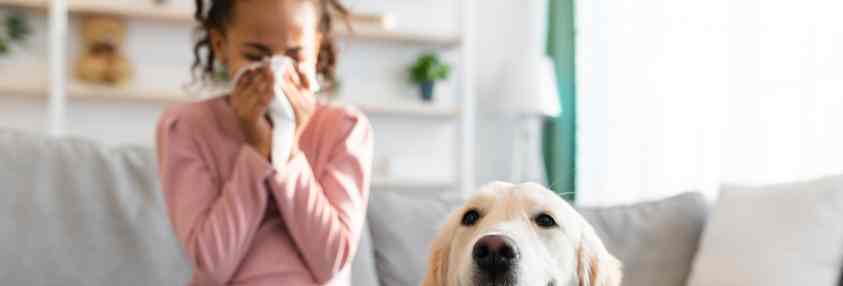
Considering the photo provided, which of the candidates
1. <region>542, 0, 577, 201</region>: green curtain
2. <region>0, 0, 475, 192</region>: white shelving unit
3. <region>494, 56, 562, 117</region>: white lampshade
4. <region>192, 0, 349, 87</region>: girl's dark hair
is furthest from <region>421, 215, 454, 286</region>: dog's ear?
<region>542, 0, 577, 201</region>: green curtain

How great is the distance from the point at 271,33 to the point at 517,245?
1.84ft

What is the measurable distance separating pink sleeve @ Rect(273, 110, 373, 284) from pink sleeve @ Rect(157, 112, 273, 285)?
5 centimetres

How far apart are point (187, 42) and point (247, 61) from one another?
9.59ft

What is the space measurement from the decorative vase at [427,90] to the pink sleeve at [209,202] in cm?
290

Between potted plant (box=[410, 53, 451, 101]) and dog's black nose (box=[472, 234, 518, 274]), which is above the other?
potted plant (box=[410, 53, 451, 101])

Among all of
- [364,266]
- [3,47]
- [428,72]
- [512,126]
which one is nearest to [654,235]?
[364,266]

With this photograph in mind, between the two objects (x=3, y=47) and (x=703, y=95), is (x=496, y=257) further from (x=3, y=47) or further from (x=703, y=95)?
(x=3, y=47)

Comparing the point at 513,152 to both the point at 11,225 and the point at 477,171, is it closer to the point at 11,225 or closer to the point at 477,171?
the point at 477,171

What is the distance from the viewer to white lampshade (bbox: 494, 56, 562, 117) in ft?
12.0

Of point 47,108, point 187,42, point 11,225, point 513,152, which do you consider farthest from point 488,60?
point 11,225

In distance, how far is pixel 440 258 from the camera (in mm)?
1247

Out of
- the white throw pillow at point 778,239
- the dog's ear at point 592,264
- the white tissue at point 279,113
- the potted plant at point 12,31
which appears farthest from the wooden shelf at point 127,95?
the dog's ear at point 592,264

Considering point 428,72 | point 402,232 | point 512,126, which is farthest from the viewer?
point 512,126

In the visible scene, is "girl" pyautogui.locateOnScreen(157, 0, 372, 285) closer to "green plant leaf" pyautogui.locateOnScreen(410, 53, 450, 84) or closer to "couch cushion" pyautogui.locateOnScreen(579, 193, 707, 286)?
"couch cushion" pyautogui.locateOnScreen(579, 193, 707, 286)
